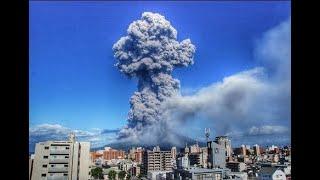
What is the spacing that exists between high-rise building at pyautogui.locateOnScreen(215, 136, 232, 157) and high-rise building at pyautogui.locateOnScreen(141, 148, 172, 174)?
15.5 inches

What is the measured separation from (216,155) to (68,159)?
113 cm

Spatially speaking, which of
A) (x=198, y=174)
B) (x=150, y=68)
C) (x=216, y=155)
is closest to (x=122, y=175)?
(x=198, y=174)

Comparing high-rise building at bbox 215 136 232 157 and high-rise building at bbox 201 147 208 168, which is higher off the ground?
high-rise building at bbox 215 136 232 157

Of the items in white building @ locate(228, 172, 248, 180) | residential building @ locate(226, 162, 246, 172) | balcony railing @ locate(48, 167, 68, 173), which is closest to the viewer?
balcony railing @ locate(48, 167, 68, 173)

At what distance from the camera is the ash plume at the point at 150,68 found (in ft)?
8.07

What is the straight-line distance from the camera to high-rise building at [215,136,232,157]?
8.40ft

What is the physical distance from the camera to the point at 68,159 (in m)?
2.62

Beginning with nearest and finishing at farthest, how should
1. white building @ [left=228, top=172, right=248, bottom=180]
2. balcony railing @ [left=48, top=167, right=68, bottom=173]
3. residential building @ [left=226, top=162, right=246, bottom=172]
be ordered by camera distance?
balcony railing @ [left=48, top=167, right=68, bottom=173] < white building @ [left=228, top=172, right=248, bottom=180] < residential building @ [left=226, top=162, right=246, bottom=172]

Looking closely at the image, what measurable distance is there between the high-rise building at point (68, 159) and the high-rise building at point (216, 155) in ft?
2.99

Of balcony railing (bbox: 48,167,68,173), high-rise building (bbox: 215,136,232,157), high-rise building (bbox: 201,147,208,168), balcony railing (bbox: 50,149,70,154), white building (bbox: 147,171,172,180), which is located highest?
high-rise building (bbox: 215,136,232,157)

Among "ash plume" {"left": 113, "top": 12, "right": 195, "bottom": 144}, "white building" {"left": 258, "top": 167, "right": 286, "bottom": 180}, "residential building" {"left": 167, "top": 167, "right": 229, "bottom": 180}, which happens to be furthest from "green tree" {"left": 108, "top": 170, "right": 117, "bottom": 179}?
"white building" {"left": 258, "top": 167, "right": 286, "bottom": 180}

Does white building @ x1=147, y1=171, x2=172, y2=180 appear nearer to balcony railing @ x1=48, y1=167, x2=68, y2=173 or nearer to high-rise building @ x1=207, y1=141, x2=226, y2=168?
high-rise building @ x1=207, y1=141, x2=226, y2=168
